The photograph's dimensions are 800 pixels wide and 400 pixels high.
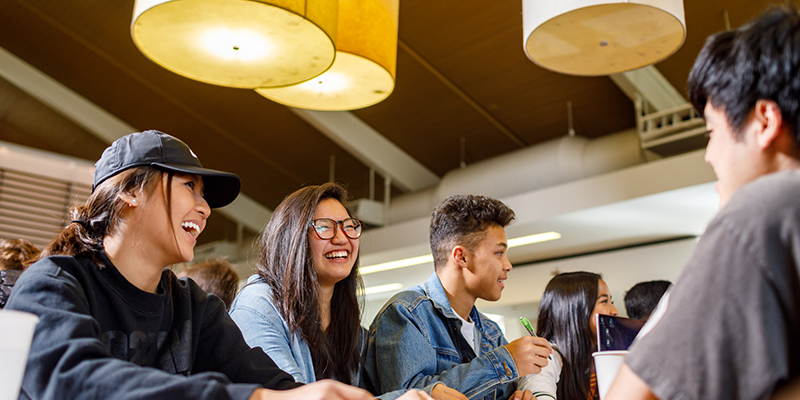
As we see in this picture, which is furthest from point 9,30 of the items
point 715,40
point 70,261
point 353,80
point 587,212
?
point 715,40

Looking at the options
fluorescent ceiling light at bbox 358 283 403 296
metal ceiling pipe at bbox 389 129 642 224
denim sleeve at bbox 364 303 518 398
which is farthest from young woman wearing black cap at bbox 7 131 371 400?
fluorescent ceiling light at bbox 358 283 403 296

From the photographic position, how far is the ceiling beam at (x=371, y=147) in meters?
6.10

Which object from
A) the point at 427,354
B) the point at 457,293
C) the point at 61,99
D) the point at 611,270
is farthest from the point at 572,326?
the point at 61,99

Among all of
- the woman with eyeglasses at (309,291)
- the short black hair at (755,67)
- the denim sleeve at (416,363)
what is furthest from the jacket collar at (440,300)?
the short black hair at (755,67)

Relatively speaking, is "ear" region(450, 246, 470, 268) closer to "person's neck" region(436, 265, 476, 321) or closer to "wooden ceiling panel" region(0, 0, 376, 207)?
"person's neck" region(436, 265, 476, 321)

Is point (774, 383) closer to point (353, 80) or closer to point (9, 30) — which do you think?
point (353, 80)

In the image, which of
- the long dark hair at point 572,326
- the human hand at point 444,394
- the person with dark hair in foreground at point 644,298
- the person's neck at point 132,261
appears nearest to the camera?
the person's neck at point 132,261

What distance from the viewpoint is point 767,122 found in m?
0.82

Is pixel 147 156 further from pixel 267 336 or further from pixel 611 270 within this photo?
pixel 611 270

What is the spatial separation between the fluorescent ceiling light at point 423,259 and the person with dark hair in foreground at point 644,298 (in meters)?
2.58

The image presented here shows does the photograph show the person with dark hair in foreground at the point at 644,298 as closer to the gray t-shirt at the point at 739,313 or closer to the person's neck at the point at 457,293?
the person's neck at the point at 457,293

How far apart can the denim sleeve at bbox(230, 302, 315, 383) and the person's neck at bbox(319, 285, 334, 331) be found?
20cm

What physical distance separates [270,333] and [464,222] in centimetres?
99

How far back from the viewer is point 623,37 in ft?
8.84
